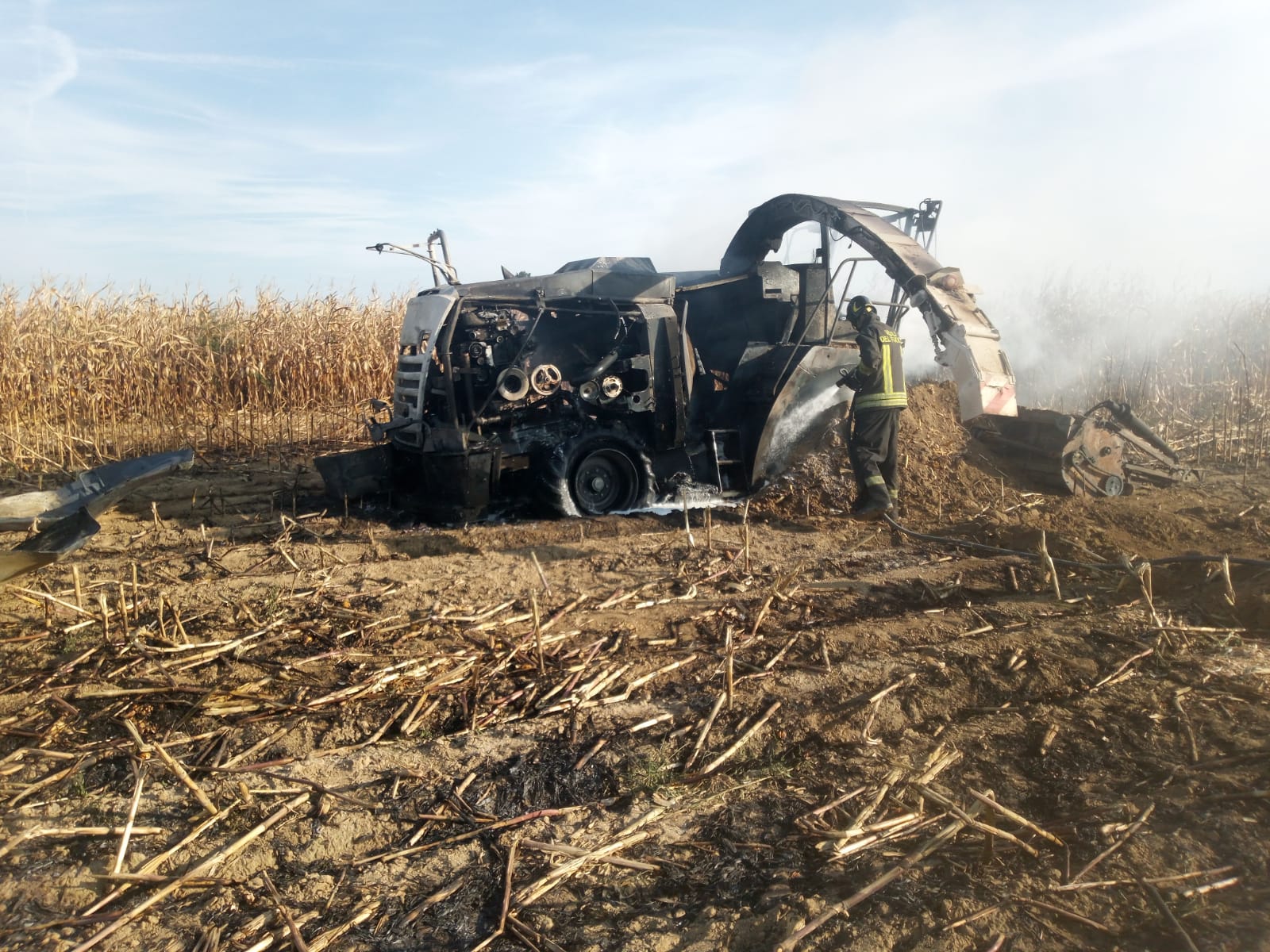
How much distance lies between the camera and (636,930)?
2930 mm

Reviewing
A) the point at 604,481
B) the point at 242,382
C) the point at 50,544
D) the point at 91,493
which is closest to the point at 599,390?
the point at 604,481

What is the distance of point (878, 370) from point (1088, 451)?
2778 millimetres

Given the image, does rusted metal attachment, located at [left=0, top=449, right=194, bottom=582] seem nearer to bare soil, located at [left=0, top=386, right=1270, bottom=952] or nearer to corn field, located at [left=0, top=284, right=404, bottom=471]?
bare soil, located at [left=0, top=386, right=1270, bottom=952]

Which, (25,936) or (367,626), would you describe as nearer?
(25,936)

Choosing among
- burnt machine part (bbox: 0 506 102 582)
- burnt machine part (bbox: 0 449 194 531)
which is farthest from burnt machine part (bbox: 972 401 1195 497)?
burnt machine part (bbox: 0 506 102 582)

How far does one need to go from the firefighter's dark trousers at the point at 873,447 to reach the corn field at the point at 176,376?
827 centimetres

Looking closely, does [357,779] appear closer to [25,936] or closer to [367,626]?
[25,936]

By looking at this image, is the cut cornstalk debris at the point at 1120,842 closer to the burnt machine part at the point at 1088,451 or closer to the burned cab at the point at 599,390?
the burned cab at the point at 599,390

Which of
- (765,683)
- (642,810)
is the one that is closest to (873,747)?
(765,683)

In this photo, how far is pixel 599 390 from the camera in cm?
870

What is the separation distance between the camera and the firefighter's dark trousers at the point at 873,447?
8258 mm

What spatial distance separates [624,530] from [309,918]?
17.7 feet

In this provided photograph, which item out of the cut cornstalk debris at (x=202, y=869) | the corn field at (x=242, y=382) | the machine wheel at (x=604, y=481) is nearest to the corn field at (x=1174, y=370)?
the corn field at (x=242, y=382)

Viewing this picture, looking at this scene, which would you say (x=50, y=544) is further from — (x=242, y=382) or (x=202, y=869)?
(x=242, y=382)
